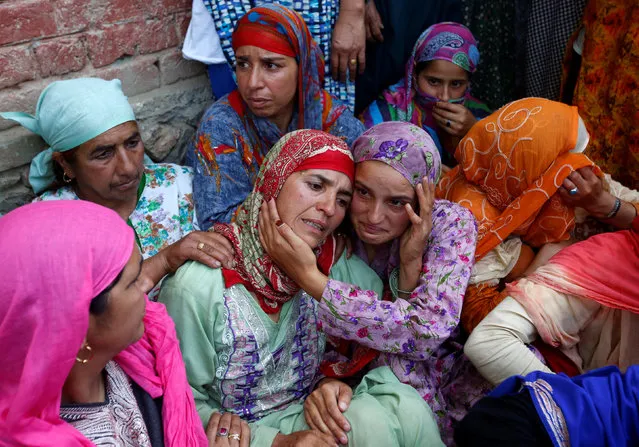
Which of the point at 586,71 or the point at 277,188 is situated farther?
the point at 586,71

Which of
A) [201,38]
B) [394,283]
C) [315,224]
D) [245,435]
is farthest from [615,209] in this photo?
[201,38]

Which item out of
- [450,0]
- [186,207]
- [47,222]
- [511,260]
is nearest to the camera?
[47,222]

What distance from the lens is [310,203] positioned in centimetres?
206

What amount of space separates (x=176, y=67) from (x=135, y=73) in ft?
0.81

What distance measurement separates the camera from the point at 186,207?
8.78 feet

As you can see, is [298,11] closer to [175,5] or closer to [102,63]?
[175,5]

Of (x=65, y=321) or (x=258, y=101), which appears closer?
(x=65, y=321)

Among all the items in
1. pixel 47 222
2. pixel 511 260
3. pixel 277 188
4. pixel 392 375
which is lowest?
pixel 392 375

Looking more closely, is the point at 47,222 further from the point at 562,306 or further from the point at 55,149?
the point at 562,306

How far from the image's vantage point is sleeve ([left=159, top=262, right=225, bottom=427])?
198cm

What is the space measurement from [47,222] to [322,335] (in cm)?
129

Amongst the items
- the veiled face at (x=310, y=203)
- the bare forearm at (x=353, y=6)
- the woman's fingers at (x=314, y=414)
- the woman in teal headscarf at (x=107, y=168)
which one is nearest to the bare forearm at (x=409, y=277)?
the veiled face at (x=310, y=203)

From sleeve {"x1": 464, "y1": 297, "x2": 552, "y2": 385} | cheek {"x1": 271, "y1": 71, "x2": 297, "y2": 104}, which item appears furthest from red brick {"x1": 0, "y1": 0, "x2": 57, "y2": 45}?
sleeve {"x1": 464, "y1": 297, "x2": 552, "y2": 385}

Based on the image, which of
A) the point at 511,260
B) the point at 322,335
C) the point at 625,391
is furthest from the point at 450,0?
the point at 625,391
